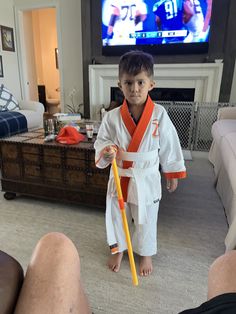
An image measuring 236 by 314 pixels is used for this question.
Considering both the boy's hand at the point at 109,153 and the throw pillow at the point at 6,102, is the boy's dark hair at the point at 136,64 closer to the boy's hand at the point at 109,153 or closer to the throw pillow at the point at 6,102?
the boy's hand at the point at 109,153

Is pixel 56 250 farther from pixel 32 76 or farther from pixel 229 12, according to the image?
pixel 32 76

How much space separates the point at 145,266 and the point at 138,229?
20 cm

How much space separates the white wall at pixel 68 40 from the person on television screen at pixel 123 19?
59cm

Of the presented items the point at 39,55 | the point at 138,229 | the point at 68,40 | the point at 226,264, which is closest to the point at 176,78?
the point at 68,40

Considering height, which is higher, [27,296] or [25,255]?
[27,296]

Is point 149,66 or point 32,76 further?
point 32,76

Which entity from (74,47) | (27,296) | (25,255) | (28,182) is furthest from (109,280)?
(74,47)

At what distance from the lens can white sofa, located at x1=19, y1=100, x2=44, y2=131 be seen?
3289mm

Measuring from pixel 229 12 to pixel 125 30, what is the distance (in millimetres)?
1349

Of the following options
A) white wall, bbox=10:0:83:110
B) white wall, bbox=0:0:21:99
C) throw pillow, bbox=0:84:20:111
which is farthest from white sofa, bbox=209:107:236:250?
white wall, bbox=0:0:21:99

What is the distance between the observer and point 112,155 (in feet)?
3.21

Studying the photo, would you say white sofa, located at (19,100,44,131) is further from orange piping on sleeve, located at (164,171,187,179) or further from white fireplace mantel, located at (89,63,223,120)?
orange piping on sleeve, located at (164,171,187,179)

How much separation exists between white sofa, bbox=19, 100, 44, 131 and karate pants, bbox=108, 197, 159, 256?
252 centimetres

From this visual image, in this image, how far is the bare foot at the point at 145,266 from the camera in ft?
3.92
